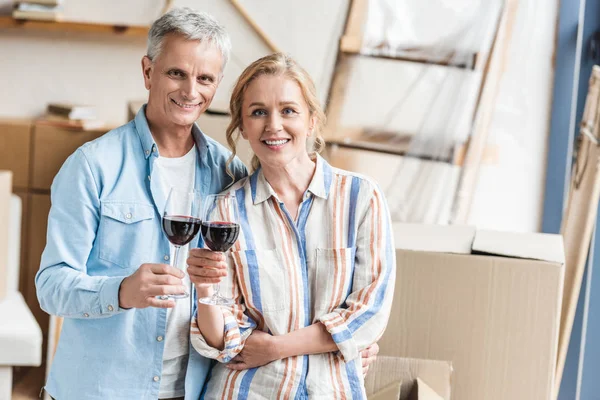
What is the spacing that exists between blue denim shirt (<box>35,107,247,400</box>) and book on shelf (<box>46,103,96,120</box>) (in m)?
1.76

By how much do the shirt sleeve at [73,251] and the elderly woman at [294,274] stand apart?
195mm

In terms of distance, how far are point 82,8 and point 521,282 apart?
7.91 feet

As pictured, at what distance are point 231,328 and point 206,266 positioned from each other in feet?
0.68

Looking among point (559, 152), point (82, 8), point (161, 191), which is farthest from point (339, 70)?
point (161, 191)

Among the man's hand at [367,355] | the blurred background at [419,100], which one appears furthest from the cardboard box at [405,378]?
the blurred background at [419,100]

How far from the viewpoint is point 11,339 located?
7.12 feet

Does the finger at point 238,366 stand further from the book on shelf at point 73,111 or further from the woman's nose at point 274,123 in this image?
the book on shelf at point 73,111

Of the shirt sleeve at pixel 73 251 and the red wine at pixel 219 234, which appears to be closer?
the red wine at pixel 219 234

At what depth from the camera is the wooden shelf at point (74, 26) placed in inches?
126

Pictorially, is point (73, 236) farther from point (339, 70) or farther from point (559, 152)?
point (559, 152)

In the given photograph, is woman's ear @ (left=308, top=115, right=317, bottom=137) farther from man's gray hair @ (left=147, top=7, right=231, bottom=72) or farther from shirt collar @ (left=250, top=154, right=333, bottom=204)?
man's gray hair @ (left=147, top=7, right=231, bottom=72)

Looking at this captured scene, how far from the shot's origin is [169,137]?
4.86 ft

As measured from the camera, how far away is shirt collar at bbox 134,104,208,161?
1.43 meters

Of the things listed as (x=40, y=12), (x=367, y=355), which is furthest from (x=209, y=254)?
(x=40, y=12)
